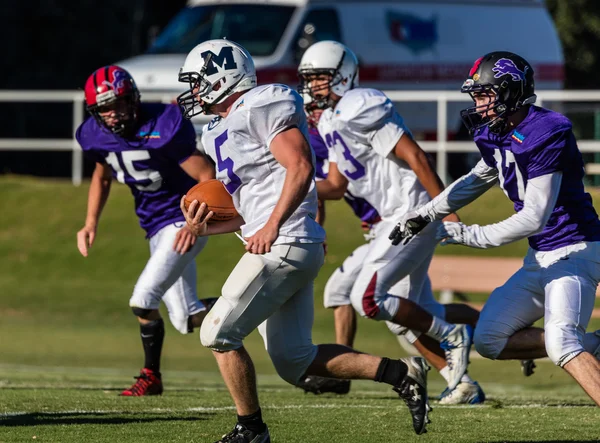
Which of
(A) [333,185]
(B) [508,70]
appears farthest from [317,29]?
(B) [508,70]

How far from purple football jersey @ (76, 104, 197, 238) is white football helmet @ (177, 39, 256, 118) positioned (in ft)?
5.72

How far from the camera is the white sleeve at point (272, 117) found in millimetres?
5148

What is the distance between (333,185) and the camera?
7527 mm

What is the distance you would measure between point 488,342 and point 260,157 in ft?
5.03

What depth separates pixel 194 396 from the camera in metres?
7.29

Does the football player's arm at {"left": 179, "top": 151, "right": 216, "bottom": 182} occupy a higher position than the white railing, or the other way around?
the football player's arm at {"left": 179, "top": 151, "right": 216, "bottom": 182}

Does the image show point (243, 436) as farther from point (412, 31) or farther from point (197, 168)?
point (412, 31)

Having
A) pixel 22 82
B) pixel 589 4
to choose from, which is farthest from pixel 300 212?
pixel 589 4

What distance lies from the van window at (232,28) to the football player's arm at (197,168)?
306 inches

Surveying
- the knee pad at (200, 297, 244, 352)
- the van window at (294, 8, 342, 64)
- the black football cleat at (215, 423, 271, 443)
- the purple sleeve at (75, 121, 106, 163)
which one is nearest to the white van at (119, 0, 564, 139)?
the van window at (294, 8, 342, 64)

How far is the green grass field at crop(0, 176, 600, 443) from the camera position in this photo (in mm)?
5820

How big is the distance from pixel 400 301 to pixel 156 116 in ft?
6.03

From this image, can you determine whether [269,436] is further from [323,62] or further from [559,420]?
[323,62]

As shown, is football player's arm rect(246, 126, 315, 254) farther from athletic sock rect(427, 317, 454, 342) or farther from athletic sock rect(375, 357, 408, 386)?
athletic sock rect(427, 317, 454, 342)
